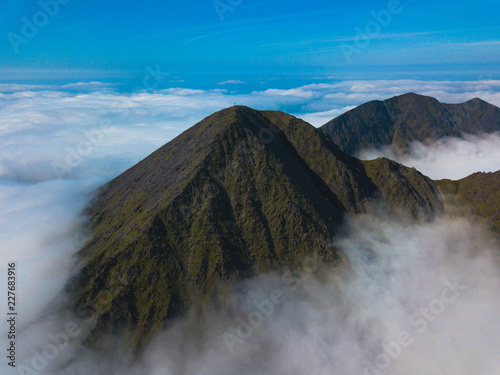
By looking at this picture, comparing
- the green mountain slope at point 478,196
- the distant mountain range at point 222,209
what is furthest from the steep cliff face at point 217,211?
the green mountain slope at point 478,196

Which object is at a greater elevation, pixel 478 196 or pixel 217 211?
pixel 217 211

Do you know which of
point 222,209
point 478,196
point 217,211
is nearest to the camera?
point 217,211

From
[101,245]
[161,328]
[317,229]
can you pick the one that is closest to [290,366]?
[161,328]

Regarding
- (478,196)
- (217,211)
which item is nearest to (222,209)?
(217,211)

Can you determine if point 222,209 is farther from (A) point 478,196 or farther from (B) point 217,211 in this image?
(A) point 478,196

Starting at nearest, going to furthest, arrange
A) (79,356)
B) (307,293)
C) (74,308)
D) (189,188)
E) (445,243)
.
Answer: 1. (79,356)
2. (74,308)
3. (307,293)
4. (189,188)
5. (445,243)

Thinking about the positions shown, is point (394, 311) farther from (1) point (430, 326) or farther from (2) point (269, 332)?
(2) point (269, 332)

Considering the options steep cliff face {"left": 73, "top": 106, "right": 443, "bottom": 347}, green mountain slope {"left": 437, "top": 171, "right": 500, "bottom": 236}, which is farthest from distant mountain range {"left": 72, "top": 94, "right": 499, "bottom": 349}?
green mountain slope {"left": 437, "top": 171, "right": 500, "bottom": 236}

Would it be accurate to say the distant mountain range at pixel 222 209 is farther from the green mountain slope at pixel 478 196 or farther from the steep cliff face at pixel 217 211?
the green mountain slope at pixel 478 196
